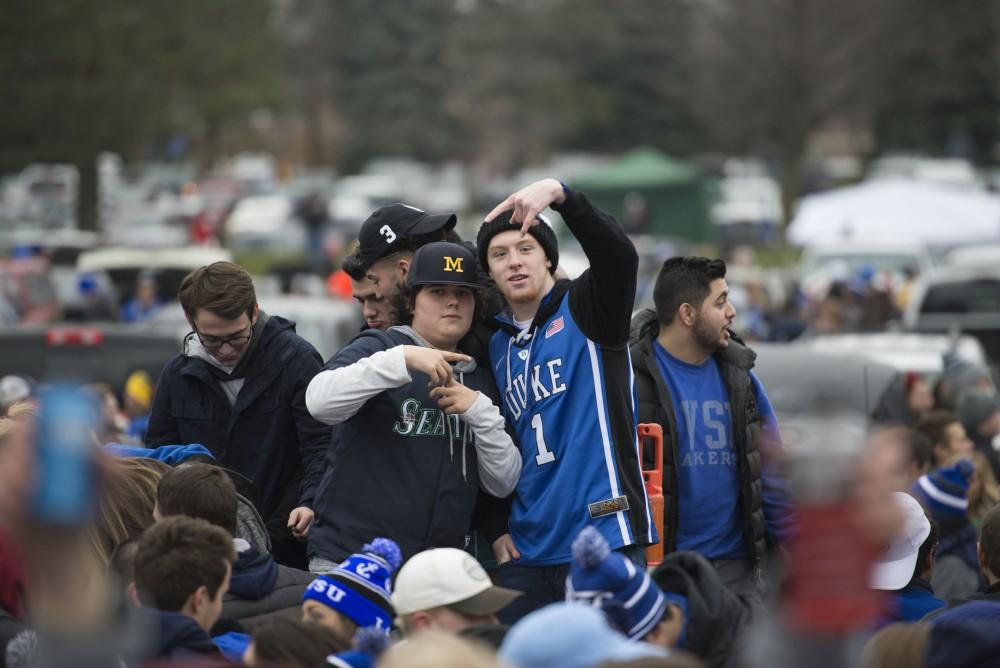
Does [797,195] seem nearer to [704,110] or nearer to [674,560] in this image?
[704,110]

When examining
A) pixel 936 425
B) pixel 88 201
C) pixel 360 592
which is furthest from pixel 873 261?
pixel 360 592

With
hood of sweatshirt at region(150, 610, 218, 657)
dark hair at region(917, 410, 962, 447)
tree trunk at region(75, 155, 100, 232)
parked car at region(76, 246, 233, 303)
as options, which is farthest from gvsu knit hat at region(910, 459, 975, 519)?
tree trunk at region(75, 155, 100, 232)

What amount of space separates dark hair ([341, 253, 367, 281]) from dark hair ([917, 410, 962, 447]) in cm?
376

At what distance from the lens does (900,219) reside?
79.7 feet

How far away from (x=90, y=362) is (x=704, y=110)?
50.0 meters

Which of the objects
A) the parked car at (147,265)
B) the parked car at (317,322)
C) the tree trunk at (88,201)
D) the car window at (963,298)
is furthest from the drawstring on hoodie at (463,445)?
the tree trunk at (88,201)

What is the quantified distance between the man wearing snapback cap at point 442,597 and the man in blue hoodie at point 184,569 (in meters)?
0.50

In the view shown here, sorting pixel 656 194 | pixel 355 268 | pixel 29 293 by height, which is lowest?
pixel 355 268

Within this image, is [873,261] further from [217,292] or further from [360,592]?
[360,592]

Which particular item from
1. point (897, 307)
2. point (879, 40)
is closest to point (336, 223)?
point (879, 40)

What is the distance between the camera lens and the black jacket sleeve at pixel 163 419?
644 centimetres

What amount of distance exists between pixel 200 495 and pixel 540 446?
43.1 inches

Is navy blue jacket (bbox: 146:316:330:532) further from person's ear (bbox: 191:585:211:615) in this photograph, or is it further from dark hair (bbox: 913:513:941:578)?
dark hair (bbox: 913:513:941:578)

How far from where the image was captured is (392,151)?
2788 inches
